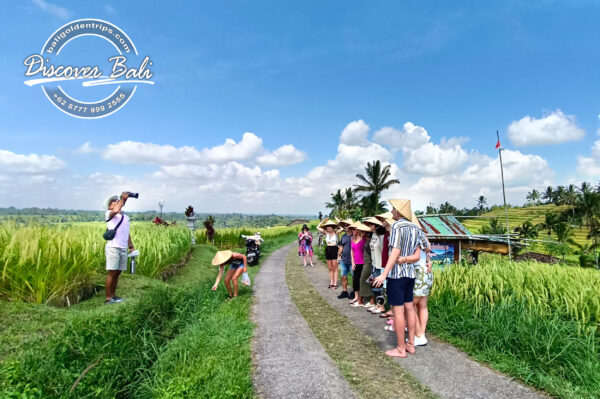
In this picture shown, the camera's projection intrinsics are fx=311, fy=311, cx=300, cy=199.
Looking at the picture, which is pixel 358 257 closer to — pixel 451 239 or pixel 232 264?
pixel 232 264

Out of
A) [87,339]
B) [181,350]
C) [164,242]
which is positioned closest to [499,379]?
[181,350]

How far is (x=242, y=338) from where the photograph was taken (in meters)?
4.18

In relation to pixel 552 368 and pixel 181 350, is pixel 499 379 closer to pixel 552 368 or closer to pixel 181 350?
pixel 552 368

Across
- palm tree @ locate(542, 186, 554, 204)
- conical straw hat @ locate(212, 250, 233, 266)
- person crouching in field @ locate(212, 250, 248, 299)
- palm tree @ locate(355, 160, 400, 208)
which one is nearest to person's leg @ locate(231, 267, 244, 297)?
person crouching in field @ locate(212, 250, 248, 299)

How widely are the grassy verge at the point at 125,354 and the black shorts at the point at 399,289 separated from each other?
1.85 metres

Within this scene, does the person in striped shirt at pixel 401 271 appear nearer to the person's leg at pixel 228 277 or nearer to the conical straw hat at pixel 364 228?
the conical straw hat at pixel 364 228

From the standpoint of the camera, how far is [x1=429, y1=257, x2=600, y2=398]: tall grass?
3.25m

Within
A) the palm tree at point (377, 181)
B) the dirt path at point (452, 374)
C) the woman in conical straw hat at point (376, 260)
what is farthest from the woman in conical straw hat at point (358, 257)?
the palm tree at point (377, 181)

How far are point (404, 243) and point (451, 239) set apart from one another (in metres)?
8.54

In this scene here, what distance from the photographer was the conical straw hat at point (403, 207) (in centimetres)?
394

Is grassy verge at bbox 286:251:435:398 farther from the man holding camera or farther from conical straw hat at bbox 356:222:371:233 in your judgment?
the man holding camera

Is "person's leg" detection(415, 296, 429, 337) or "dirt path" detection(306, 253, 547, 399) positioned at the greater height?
"person's leg" detection(415, 296, 429, 337)

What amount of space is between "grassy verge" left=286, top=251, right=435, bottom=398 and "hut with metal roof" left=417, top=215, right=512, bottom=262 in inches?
267

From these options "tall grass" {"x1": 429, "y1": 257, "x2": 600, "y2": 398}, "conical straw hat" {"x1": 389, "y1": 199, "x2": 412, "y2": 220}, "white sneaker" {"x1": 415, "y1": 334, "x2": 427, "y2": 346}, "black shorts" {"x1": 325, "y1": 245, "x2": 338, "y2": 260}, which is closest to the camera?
"tall grass" {"x1": 429, "y1": 257, "x2": 600, "y2": 398}
